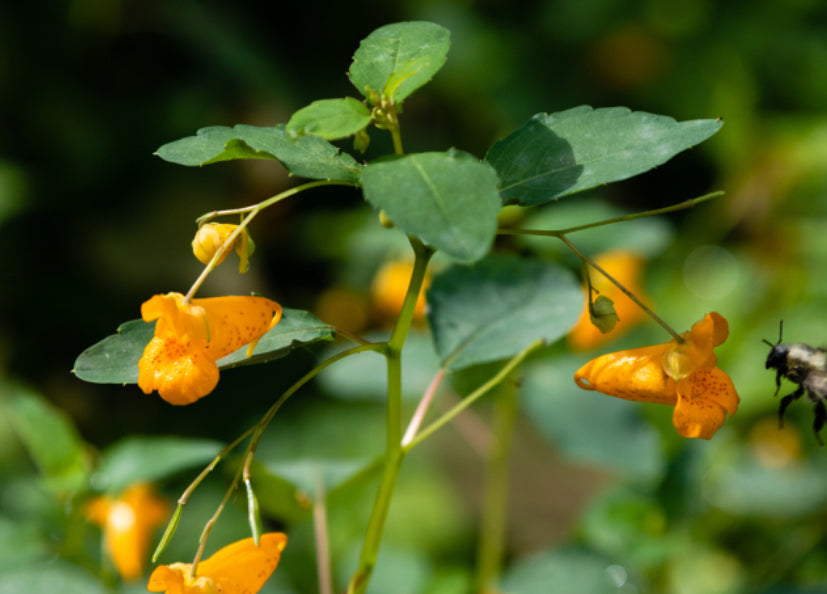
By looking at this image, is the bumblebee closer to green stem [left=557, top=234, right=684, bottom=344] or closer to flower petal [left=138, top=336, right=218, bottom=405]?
green stem [left=557, top=234, right=684, bottom=344]

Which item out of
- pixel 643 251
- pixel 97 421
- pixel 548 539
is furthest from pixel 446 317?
pixel 97 421

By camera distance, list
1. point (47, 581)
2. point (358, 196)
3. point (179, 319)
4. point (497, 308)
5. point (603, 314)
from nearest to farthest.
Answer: point (179, 319) → point (603, 314) → point (497, 308) → point (47, 581) → point (358, 196)

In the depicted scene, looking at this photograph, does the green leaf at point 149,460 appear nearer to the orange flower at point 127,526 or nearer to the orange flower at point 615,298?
the orange flower at point 127,526

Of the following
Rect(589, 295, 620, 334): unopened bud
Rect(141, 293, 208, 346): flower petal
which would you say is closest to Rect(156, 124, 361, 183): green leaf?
Rect(141, 293, 208, 346): flower petal

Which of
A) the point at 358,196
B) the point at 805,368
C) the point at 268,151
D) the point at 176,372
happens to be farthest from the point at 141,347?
the point at 358,196

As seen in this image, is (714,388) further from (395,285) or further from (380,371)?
(395,285)
